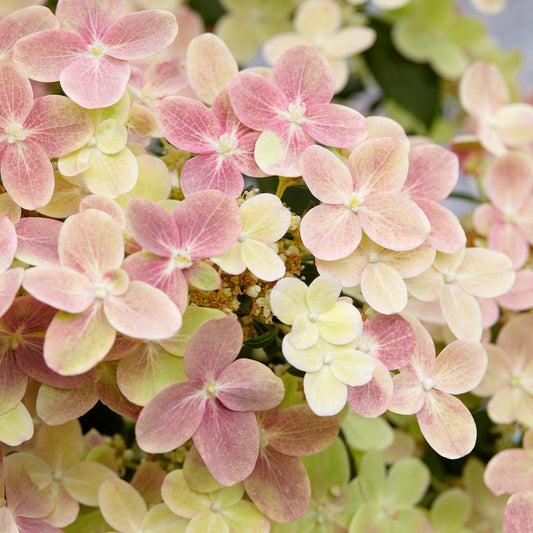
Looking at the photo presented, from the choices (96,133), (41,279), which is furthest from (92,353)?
(96,133)

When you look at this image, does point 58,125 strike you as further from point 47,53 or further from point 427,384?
point 427,384

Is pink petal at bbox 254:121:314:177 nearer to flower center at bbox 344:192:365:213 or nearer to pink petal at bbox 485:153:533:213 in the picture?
flower center at bbox 344:192:365:213

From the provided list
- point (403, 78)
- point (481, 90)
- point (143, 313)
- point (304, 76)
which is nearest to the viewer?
point (143, 313)

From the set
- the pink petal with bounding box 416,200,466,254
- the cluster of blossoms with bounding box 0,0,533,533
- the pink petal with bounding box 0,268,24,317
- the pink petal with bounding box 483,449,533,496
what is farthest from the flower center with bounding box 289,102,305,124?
the pink petal with bounding box 483,449,533,496

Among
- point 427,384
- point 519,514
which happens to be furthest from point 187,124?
point 519,514

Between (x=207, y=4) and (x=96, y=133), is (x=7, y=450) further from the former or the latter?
(x=207, y=4)

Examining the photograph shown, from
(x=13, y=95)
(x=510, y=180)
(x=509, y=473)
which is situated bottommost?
(x=509, y=473)
